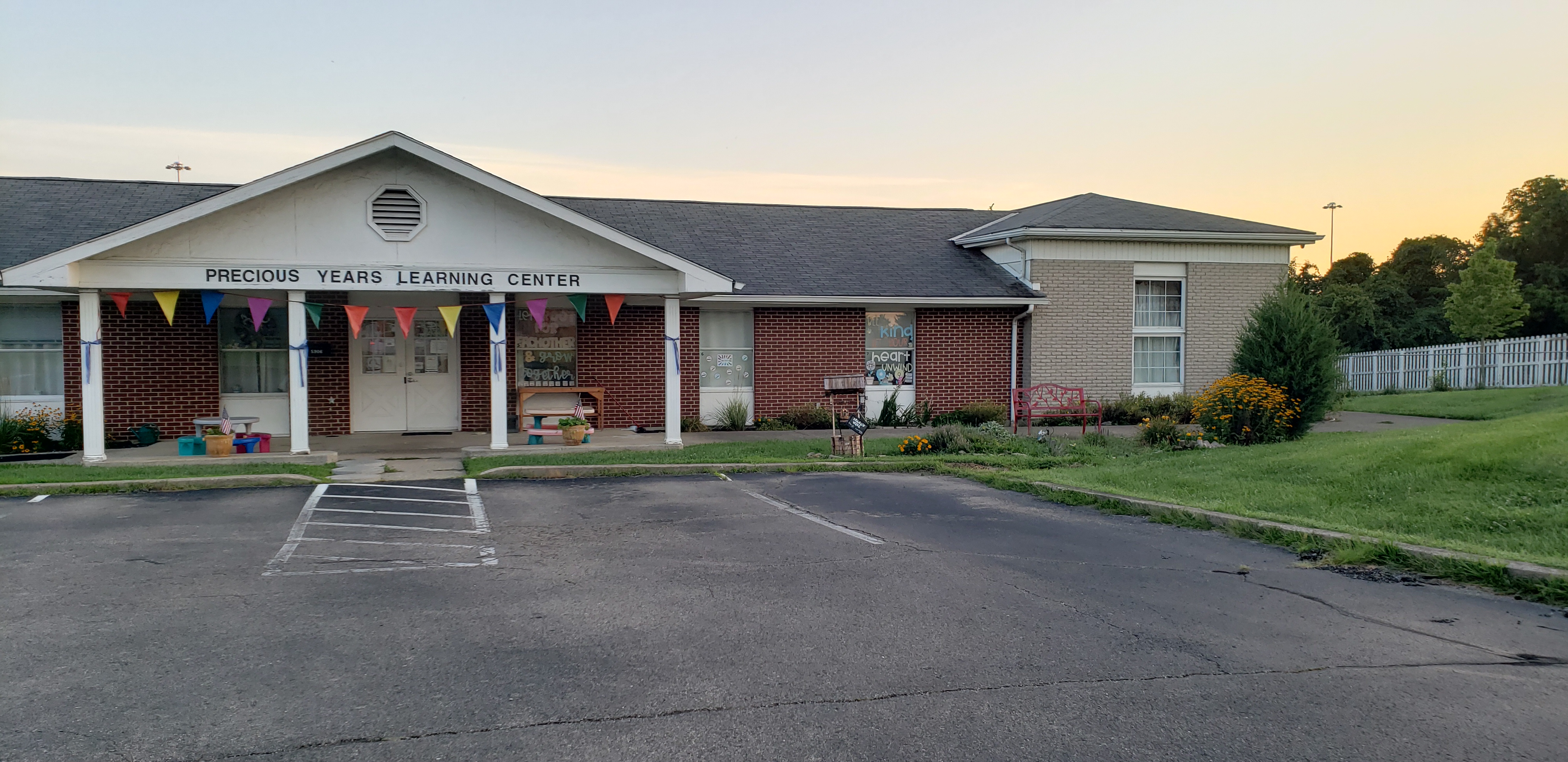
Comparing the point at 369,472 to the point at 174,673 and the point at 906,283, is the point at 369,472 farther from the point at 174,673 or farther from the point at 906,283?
the point at 906,283

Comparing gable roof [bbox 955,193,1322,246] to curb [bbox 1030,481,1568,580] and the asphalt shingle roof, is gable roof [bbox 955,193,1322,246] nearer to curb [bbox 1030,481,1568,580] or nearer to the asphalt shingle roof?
the asphalt shingle roof

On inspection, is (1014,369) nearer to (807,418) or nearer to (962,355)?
(962,355)

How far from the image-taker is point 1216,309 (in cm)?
2211

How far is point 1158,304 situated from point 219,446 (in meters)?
17.7

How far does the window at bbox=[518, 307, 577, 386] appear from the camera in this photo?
18938mm

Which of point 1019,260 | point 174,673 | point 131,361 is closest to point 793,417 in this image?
point 1019,260

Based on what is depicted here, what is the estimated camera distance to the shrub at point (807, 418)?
2003cm

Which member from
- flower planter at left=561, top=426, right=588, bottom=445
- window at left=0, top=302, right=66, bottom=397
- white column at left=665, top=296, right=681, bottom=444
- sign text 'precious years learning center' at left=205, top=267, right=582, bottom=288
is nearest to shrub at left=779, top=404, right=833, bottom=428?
white column at left=665, top=296, right=681, bottom=444

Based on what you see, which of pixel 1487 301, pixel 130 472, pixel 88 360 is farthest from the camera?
pixel 1487 301

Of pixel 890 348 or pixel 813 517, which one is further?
pixel 890 348

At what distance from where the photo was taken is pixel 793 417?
20.0 metres

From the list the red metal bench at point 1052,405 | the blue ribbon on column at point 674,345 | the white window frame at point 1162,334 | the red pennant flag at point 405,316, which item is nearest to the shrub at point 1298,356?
the red metal bench at point 1052,405

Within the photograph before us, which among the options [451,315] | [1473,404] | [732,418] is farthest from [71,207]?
[1473,404]

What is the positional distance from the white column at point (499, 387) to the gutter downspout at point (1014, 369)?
32.9 ft
